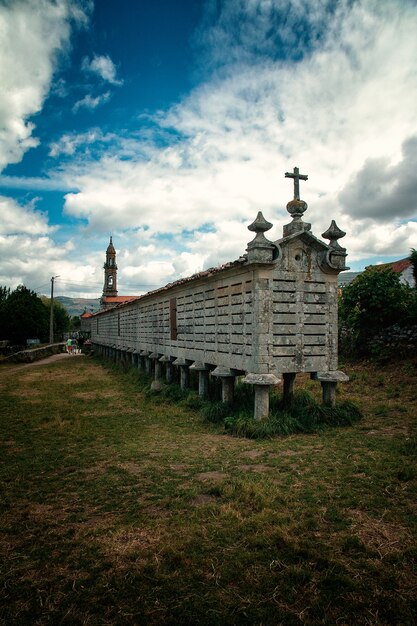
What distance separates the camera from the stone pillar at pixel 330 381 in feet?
28.7

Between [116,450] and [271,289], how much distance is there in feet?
13.9

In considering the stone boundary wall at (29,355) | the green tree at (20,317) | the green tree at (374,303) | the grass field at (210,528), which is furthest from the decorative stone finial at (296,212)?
the green tree at (20,317)

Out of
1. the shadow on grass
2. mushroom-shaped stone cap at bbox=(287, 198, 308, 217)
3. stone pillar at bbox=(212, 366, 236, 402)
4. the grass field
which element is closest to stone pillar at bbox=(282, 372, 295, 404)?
the shadow on grass

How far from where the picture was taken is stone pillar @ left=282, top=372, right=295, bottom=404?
9.58 metres

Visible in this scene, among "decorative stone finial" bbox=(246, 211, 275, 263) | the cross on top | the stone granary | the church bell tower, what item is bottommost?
the stone granary

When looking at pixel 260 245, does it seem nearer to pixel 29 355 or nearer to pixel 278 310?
pixel 278 310

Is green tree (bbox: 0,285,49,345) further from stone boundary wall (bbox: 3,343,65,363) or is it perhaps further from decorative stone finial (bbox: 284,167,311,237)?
decorative stone finial (bbox: 284,167,311,237)

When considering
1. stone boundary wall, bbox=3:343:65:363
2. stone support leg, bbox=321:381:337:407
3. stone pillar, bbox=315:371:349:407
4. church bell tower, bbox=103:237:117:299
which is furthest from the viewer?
church bell tower, bbox=103:237:117:299

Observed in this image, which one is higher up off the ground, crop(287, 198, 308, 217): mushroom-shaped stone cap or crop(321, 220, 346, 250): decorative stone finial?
crop(287, 198, 308, 217): mushroom-shaped stone cap

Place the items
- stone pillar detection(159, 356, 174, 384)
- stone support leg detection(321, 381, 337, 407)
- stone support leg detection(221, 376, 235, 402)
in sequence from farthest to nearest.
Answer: stone pillar detection(159, 356, 174, 384)
stone support leg detection(221, 376, 235, 402)
stone support leg detection(321, 381, 337, 407)

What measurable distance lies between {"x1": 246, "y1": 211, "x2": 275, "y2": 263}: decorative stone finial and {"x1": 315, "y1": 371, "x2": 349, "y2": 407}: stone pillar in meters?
2.78

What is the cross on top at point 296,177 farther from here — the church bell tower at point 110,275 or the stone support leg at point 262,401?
the church bell tower at point 110,275

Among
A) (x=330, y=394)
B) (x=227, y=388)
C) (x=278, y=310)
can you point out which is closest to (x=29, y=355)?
(x=227, y=388)

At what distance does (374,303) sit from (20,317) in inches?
1436
